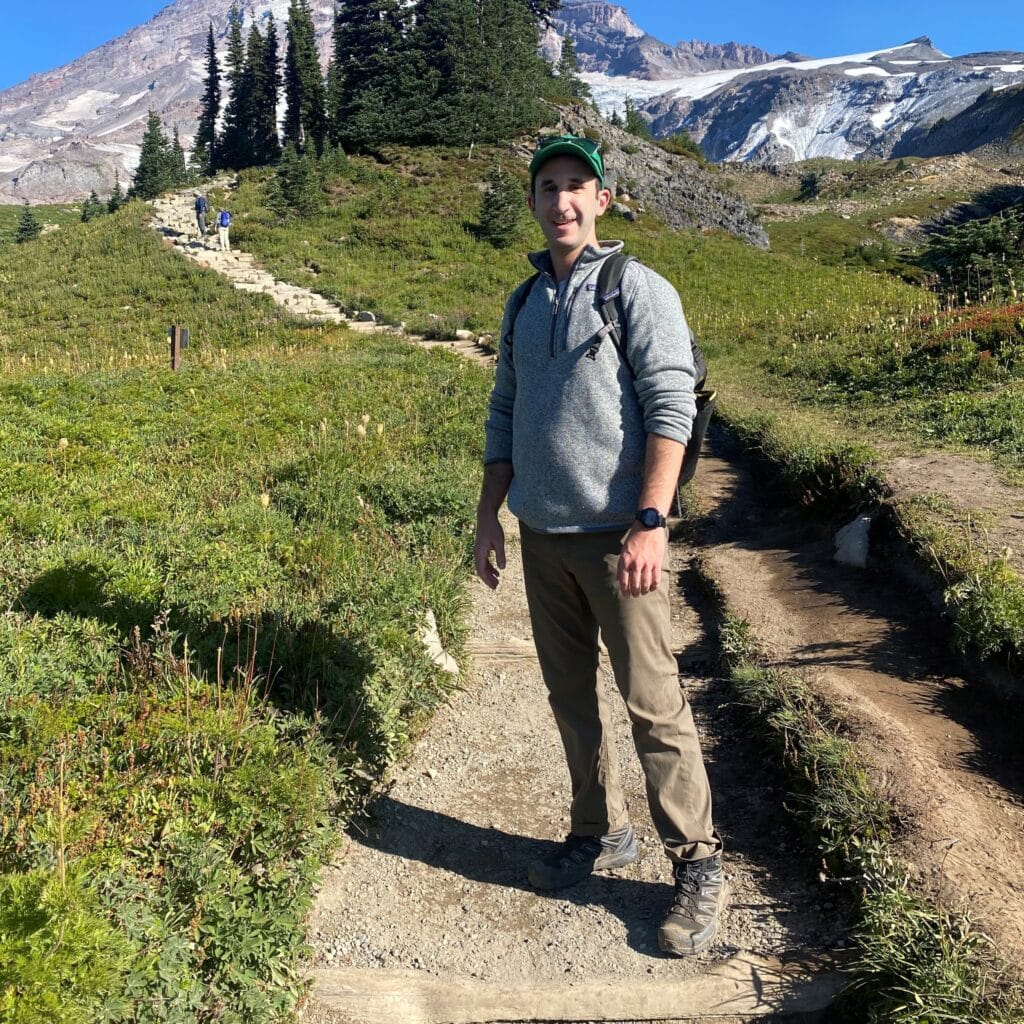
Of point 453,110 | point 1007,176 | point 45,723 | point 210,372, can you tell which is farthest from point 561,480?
point 1007,176

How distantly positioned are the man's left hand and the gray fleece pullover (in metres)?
0.18

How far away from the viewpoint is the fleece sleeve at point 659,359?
2754 millimetres

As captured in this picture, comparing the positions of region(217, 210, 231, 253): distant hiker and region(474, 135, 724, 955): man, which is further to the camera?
region(217, 210, 231, 253): distant hiker

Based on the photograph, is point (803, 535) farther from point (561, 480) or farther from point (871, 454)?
point (561, 480)

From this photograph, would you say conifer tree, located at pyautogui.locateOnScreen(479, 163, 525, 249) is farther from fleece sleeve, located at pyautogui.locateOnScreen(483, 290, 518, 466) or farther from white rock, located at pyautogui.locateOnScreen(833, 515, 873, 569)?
fleece sleeve, located at pyautogui.locateOnScreen(483, 290, 518, 466)

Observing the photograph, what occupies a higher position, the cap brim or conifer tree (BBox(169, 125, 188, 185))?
conifer tree (BBox(169, 125, 188, 185))

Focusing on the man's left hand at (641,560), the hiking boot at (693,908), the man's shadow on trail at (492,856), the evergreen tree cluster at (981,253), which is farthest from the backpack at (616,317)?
the evergreen tree cluster at (981,253)

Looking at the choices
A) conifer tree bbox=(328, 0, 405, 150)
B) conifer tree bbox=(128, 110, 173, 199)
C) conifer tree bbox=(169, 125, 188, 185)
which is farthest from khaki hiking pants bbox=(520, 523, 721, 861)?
conifer tree bbox=(169, 125, 188, 185)

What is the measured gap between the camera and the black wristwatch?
2707mm

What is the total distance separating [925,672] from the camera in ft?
15.8

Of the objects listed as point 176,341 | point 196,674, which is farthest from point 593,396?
point 176,341

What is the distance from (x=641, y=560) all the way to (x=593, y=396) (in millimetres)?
601

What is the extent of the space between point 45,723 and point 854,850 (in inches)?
129

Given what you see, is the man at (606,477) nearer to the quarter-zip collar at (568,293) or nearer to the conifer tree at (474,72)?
the quarter-zip collar at (568,293)
